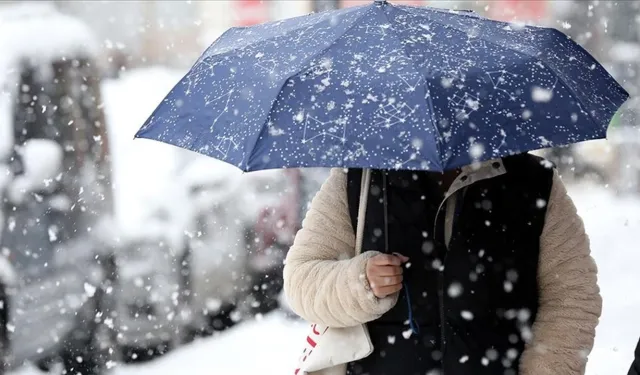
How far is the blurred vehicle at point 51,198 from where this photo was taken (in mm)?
5262

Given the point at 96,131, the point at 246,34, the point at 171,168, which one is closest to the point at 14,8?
the point at 96,131

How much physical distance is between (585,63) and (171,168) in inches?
178

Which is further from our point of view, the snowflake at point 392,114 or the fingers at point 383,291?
the fingers at point 383,291

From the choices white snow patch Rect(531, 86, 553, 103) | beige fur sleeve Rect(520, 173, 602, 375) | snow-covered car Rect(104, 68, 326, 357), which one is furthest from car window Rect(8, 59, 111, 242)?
white snow patch Rect(531, 86, 553, 103)

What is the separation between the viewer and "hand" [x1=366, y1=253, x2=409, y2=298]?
2229mm

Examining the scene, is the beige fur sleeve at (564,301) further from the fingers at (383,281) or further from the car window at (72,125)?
the car window at (72,125)

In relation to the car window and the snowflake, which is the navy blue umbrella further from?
the car window

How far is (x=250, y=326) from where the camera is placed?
641 centimetres

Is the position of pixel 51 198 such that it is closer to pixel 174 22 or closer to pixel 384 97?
pixel 174 22

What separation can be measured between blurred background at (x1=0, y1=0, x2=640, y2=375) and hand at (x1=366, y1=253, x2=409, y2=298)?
335 centimetres

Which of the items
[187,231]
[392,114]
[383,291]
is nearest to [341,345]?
[383,291]

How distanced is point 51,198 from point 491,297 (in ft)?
12.3

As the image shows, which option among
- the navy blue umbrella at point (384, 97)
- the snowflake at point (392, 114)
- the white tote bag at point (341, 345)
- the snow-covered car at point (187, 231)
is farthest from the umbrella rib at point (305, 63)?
the snow-covered car at point (187, 231)

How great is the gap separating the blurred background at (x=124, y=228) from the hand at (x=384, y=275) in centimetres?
335
